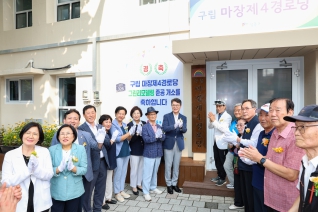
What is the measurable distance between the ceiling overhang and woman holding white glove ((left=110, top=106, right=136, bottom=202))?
1.66 meters

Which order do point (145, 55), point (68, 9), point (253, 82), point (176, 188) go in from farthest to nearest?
1. point (68, 9)
2. point (145, 55)
3. point (253, 82)
4. point (176, 188)

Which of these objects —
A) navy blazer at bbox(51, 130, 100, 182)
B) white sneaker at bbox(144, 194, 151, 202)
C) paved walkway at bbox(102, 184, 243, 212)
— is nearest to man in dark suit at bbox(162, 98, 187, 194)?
paved walkway at bbox(102, 184, 243, 212)

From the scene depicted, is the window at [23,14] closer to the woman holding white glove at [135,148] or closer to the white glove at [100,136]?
the woman holding white glove at [135,148]

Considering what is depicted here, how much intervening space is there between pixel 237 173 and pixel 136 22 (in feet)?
14.1

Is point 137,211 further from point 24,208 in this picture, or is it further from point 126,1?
point 126,1

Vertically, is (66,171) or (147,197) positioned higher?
(66,171)

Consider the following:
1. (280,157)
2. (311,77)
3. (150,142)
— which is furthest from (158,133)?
(311,77)

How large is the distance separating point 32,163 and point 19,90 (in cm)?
610

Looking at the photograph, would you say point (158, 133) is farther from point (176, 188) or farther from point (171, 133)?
point (176, 188)

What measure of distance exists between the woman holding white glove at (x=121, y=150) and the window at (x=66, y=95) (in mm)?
3092

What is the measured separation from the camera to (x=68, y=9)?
6.69 metres

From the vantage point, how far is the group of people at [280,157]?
57.2 inches

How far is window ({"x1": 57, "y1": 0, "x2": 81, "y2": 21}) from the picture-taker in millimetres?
6559

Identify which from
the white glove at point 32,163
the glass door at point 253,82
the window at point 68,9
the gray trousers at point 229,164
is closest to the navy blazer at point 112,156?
the white glove at point 32,163
